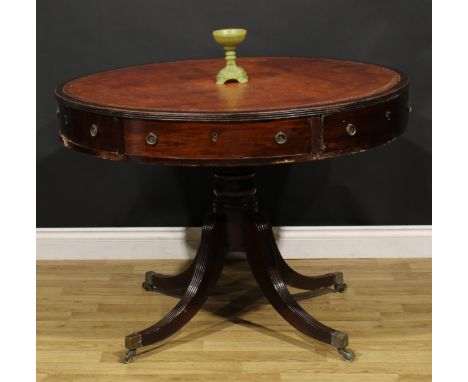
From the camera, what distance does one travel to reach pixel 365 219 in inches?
155

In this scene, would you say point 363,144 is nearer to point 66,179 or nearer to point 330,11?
point 330,11

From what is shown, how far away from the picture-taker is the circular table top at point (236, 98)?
254cm

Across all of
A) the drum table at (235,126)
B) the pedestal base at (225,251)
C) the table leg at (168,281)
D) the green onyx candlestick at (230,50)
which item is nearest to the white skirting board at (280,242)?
the table leg at (168,281)

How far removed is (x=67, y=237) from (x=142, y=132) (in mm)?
1511

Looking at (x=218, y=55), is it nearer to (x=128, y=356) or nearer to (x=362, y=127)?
(x=362, y=127)

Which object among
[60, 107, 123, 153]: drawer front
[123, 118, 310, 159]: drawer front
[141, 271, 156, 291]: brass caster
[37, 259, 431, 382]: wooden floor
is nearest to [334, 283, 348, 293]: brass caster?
[37, 259, 431, 382]: wooden floor

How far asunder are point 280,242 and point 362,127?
1358 mm

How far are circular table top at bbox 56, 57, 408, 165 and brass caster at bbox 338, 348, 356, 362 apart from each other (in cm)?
77

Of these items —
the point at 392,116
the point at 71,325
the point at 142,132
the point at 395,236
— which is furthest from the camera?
the point at 395,236

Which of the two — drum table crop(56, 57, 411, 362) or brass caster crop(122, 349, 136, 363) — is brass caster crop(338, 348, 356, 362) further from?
brass caster crop(122, 349, 136, 363)

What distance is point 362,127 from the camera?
2.65 m

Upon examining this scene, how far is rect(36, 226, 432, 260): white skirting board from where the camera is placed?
3.92 m

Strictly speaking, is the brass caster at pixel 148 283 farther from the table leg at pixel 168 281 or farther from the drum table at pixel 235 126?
the drum table at pixel 235 126

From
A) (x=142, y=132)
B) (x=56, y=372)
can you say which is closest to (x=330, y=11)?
(x=142, y=132)
